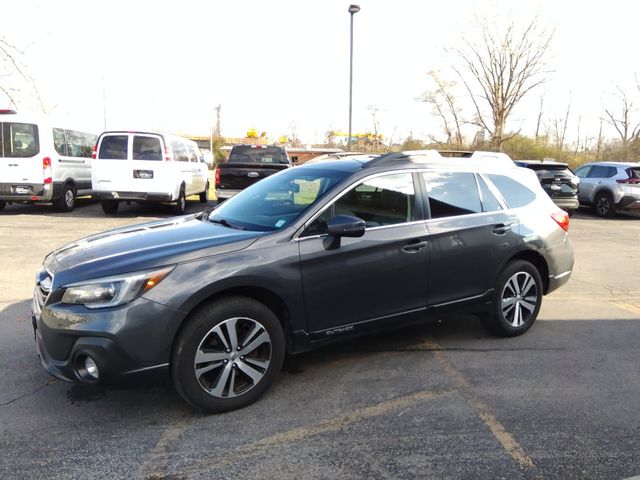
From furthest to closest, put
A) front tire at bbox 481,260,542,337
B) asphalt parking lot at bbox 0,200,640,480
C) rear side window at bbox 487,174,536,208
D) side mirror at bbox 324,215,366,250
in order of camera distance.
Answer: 1. rear side window at bbox 487,174,536,208
2. front tire at bbox 481,260,542,337
3. side mirror at bbox 324,215,366,250
4. asphalt parking lot at bbox 0,200,640,480

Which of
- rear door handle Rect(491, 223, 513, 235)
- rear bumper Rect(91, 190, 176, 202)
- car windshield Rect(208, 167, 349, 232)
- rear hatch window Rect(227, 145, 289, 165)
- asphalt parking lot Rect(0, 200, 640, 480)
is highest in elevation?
rear hatch window Rect(227, 145, 289, 165)

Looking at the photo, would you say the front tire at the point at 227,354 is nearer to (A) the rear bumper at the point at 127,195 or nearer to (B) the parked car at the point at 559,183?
(A) the rear bumper at the point at 127,195

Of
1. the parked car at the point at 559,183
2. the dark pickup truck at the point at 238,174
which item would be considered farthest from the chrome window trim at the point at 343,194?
the parked car at the point at 559,183

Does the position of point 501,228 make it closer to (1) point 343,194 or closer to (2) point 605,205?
(1) point 343,194

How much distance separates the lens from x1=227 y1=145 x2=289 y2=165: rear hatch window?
1391 cm

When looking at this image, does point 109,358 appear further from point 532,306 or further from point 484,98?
point 484,98

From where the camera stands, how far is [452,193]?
175 inches

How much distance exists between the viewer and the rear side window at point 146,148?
39.4 ft

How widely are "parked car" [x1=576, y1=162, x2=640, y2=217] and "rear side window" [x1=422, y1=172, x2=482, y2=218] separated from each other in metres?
13.1

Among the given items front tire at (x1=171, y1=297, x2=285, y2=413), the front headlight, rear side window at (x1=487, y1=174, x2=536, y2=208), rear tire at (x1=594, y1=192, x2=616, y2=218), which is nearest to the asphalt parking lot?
front tire at (x1=171, y1=297, x2=285, y2=413)

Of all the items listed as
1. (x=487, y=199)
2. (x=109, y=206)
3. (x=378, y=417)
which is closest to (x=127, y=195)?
(x=109, y=206)

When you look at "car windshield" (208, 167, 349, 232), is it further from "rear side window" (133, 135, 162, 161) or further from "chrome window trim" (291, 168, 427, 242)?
"rear side window" (133, 135, 162, 161)

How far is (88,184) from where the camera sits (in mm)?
14297

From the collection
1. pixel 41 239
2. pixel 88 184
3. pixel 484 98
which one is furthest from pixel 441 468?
pixel 484 98
